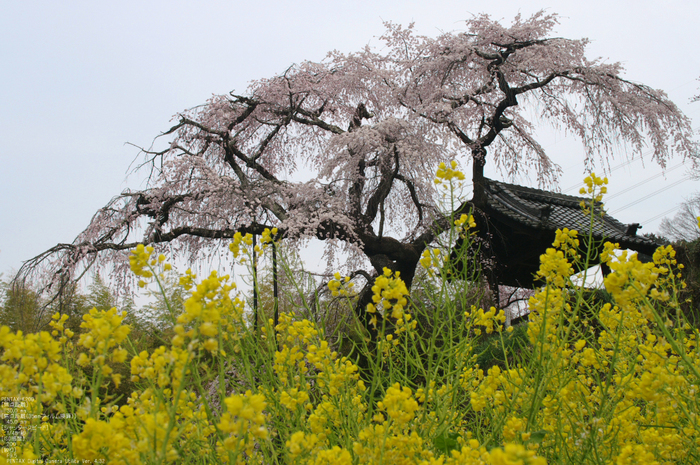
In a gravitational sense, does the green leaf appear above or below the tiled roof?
below

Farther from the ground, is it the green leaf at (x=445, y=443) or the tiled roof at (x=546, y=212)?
the tiled roof at (x=546, y=212)

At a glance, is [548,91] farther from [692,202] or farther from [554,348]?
[692,202]

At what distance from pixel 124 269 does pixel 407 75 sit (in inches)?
239

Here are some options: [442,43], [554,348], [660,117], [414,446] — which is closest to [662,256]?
[554,348]

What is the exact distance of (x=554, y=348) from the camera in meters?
1.30

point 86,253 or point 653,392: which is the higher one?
point 86,253

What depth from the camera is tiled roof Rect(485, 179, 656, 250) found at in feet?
23.1

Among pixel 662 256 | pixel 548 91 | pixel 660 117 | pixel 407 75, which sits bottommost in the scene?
pixel 662 256

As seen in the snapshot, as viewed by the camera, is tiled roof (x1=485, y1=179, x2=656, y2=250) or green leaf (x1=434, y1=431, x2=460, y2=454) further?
tiled roof (x1=485, y1=179, x2=656, y2=250)

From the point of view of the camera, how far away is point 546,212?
6.90 m

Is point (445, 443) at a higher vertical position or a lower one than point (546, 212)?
lower

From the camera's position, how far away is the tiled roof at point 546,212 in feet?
23.1

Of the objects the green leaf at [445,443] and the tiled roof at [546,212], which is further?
the tiled roof at [546,212]

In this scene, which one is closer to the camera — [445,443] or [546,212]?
[445,443]
